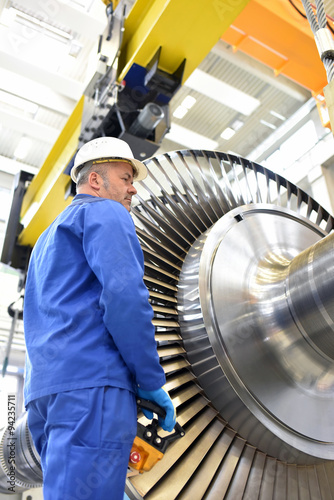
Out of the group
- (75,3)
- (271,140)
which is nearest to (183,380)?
(75,3)

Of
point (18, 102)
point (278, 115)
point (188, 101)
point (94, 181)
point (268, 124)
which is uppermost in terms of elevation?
point (278, 115)

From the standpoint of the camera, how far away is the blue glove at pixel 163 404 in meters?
1.11

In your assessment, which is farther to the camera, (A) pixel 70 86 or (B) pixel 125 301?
(A) pixel 70 86

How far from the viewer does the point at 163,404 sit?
3.68ft

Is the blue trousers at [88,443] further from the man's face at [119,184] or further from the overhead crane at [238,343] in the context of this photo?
the man's face at [119,184]

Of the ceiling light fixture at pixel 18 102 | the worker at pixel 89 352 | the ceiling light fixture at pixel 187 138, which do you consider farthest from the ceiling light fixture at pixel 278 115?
the worker at pixel 89 352

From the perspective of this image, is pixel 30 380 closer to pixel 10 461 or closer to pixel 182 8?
→ pixel 10 461

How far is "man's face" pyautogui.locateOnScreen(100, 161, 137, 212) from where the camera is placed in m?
1.44

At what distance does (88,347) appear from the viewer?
42.6 inches

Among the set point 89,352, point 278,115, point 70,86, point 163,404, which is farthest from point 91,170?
point 278,115

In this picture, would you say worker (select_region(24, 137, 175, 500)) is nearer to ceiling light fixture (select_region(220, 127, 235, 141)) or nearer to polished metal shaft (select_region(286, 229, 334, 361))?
polished metal shaft (select_region(286, 229, 334, 361))

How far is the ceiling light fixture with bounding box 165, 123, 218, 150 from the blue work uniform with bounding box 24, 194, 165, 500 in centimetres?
583

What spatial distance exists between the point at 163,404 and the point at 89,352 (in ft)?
0.72

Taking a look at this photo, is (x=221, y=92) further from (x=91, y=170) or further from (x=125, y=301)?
(x=125, y=301)
